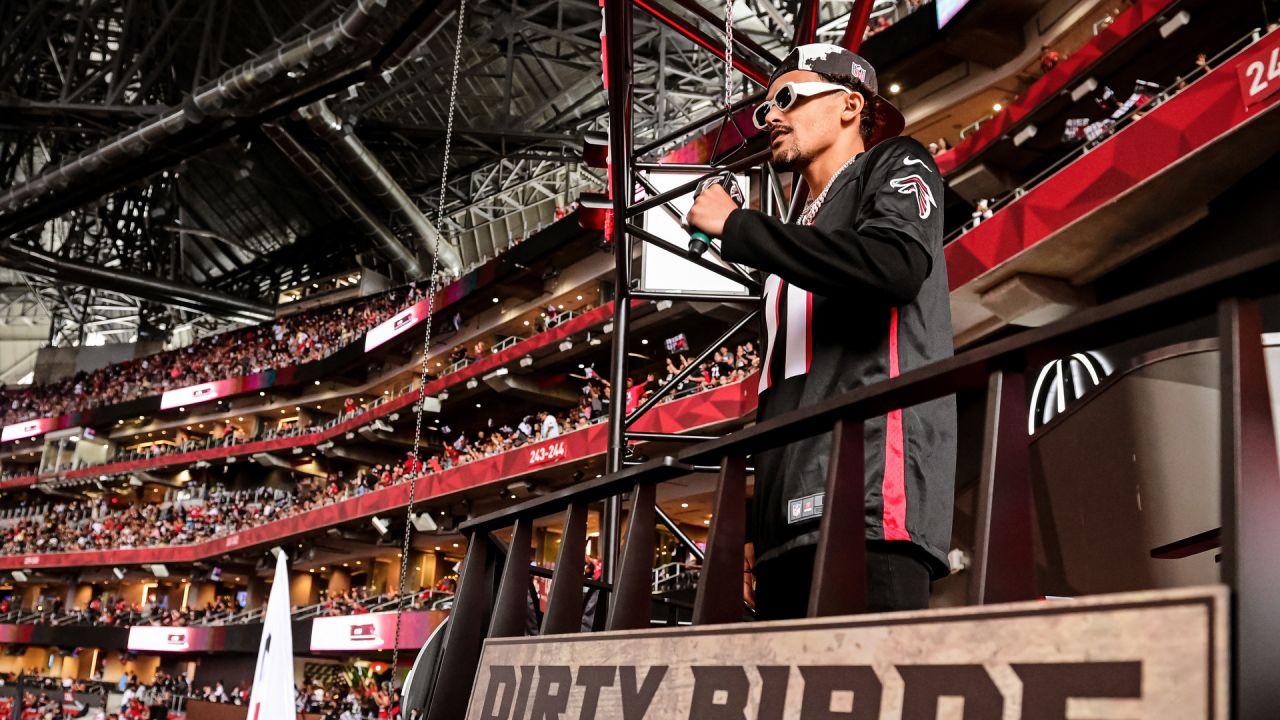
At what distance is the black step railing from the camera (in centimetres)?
84

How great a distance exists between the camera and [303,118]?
81.7 feet

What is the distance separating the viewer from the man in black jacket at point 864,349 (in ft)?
4.66

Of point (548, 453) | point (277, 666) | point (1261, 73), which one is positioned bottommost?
point (277, 666)

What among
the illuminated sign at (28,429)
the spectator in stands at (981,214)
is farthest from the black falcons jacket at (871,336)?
the illuminated sign at (28,429)

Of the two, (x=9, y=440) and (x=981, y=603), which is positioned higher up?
(x=9, y=440)

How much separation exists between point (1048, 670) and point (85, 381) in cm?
5048

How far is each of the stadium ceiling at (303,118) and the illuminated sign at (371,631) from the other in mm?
12096

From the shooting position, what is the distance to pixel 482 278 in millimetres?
27344

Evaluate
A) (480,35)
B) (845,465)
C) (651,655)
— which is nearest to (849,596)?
(845,465)

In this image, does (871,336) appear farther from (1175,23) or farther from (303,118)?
(303,118)

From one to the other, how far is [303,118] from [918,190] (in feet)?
85.0

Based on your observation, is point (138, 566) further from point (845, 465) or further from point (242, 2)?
point (845, 465)

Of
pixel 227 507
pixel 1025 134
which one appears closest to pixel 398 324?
pixel 227 507

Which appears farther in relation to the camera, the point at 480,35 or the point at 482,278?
the point at 482,278
